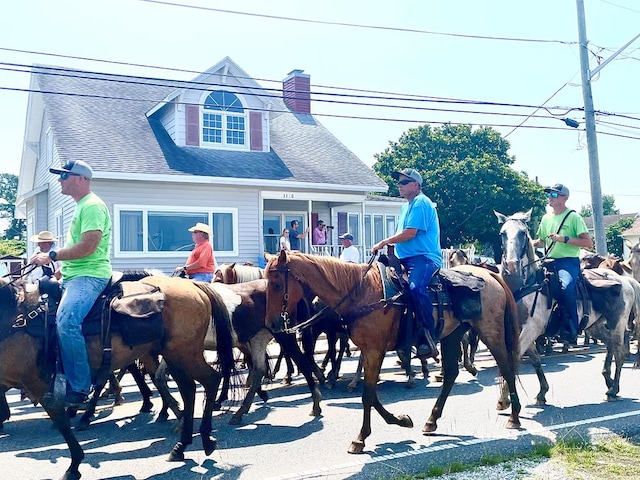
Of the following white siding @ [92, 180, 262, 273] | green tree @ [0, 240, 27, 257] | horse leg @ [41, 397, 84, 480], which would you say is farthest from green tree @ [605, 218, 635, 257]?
horse leg @ [41, 397, 84, 480]

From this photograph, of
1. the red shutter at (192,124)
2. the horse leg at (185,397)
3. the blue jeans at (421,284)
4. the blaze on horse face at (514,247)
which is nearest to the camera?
the horse leg at (185,397)

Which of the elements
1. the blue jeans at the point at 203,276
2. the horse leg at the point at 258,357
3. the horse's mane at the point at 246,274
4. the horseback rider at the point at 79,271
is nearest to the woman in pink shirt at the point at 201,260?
the blue jeans at the point at 203,276

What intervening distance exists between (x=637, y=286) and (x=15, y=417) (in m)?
9.76

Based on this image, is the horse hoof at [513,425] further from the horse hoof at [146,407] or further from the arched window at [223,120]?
the arched window at [223,120]

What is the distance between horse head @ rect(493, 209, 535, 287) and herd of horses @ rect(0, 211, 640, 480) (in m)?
0.01

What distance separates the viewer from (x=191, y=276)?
1011cm

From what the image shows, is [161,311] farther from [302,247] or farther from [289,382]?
[302,247]

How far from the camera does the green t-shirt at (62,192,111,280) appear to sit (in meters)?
5.62

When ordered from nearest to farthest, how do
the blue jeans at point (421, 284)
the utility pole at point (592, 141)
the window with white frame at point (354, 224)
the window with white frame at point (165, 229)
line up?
the blue jeans at point (421, 284) → the window with white frame at point (165, 229) → the utility pole at point (592, 141) → the window with white frame at point (354, 224)

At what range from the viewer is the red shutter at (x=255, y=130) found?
2148cm

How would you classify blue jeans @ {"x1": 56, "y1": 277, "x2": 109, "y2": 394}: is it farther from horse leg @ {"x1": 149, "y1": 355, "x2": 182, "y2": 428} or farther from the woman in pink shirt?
the woman in pink shirt

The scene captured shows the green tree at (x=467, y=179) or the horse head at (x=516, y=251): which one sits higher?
the green tree at (x=467, y=179)

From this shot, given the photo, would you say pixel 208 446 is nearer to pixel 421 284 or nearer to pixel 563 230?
pixel 421 284

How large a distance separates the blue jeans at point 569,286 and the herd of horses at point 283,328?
9.9 inches
